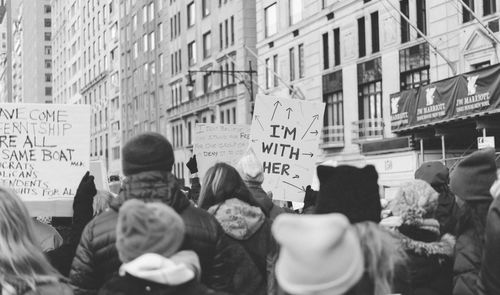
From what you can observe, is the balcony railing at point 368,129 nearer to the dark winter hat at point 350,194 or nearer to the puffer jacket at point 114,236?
the puffer jacket at point 114,236

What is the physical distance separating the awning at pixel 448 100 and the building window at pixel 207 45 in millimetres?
25968

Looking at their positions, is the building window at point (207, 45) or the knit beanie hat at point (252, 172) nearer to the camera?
the knit beanie hat at point (252, 172)

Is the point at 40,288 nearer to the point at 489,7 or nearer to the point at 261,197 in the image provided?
the point at 261,197

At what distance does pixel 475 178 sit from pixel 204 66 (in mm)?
49121

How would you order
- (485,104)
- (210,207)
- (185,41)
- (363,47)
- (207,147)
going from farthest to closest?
(185,41) → (363,47) → (485,104) → (207,147) → (210,207)

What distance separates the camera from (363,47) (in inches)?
1361

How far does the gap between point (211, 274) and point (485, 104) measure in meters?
19.8

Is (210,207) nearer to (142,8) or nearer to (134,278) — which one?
(134,278)

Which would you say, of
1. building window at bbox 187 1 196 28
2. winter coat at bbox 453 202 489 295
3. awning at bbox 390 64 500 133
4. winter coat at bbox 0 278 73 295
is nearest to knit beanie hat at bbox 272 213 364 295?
winter coat at bbox 0 278 73 295

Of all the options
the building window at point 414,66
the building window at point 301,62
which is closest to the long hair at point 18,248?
the building window at point 414,66

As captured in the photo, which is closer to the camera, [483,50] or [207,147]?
[207,147]

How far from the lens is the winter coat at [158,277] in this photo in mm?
3508

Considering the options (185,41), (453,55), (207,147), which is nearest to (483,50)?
(453,55)

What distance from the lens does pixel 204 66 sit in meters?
53.9
